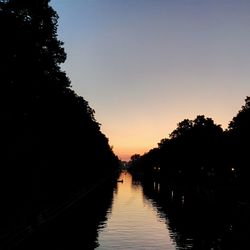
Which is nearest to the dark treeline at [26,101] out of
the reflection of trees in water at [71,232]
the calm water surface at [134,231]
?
the reflection of trees in water at [71,232]

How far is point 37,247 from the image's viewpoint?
1555 inches

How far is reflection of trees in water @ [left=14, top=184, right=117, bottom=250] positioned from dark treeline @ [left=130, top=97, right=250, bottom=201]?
1788cm

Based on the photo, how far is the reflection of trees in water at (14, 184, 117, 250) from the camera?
137ft

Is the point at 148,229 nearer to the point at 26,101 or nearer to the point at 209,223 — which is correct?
the point at 209,223

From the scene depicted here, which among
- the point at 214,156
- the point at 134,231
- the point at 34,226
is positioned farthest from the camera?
the point at 214,156

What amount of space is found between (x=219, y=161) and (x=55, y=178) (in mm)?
43556

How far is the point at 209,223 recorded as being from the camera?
188ft

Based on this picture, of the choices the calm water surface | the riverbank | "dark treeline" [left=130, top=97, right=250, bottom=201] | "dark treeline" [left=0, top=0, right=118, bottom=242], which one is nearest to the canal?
the calm water surface

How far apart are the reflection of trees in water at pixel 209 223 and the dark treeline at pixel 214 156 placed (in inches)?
104

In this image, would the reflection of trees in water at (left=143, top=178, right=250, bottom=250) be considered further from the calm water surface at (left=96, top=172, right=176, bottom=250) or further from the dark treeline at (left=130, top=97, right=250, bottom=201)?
the dark treeline at (left=130, top=97, right=250, bottom=201)

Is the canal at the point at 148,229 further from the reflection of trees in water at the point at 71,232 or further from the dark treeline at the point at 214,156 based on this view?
the dark treeline at the point at 214,156

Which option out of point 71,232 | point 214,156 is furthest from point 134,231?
point 214,156

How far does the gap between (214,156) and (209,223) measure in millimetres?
59724

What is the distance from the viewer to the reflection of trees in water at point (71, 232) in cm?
4172
